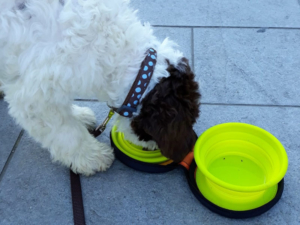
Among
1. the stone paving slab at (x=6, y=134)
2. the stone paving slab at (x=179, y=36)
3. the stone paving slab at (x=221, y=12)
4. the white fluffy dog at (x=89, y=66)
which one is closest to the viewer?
the white fluffy dog at (x=89, y=66)

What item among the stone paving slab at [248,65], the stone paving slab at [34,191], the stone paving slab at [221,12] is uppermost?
the stone paving slab at [221,12]

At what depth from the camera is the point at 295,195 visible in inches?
105

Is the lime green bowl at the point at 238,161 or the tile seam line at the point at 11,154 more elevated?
the lime green bowl at the point at 238,161

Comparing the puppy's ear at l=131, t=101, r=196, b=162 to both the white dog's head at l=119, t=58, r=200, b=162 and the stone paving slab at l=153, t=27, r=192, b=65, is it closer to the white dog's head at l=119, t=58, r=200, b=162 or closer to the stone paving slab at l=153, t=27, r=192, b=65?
the white dog's head at l=119, t=58, r=200, b=162

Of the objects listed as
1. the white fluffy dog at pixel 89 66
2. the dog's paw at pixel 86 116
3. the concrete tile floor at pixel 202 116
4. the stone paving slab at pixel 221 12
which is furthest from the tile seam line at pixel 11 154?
the stone paving slab at pixel 221 12

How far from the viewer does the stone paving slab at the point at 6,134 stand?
10.3 feet

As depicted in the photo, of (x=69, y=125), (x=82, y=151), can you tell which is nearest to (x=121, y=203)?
(x=82, y=151)

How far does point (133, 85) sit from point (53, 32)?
629 mm

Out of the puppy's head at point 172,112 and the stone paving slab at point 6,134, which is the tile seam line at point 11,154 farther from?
the puppy's head at point 172,112

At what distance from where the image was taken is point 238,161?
114 inches

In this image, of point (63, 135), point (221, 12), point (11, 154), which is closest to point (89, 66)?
point (63, 135)

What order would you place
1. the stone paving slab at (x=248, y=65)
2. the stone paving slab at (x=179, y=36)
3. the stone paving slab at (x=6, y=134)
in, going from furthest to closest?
1. the stone paving slab at (x=179, y=36)
2. the stone paving slab at (x=248, y=65)
3. the stone paving slab at (x=6, y=134)

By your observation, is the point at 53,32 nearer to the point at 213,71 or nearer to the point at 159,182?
the point at 159,182

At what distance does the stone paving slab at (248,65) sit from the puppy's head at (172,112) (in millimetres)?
1442
